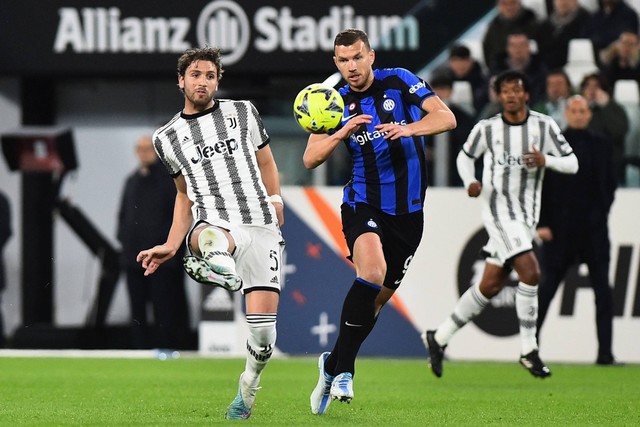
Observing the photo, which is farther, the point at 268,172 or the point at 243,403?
the point at 268,172

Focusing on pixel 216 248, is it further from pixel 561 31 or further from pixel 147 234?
pixel 561 31

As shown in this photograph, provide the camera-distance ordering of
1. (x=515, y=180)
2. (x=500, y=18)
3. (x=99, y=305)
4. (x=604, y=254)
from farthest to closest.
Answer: (x=99, y=305) < (x=500, y=18) < (x=604, y=254) < (x=515, y=180)

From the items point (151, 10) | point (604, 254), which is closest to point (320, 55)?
point (151, 10)

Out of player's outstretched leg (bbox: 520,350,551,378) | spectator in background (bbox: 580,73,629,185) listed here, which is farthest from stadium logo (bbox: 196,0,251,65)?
player's outstretched leg (bbox: 520,350,551,378)

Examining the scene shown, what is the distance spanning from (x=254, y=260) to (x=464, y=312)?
11.2 ft

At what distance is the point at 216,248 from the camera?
A: 6.62m

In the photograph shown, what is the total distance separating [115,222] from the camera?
1523 cm

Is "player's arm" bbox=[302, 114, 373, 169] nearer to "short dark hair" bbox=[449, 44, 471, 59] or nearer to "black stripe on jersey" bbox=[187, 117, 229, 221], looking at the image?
"black stripe on jersey" bbox=[187, 117, 229, 221]

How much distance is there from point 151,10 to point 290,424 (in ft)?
25.5

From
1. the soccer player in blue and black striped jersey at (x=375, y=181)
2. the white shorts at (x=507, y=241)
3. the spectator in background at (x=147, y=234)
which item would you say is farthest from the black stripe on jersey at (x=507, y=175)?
the spectator in background at (x=147, y=234)

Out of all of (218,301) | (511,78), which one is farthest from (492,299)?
(511,78)

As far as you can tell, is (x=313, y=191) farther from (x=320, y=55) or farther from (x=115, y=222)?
Result: (x=115, y=222)

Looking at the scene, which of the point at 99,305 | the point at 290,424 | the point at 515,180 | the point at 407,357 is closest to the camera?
the point at 290,424

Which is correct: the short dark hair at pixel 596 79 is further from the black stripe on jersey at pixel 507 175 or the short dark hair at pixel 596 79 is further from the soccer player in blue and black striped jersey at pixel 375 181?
the soccer player in blue and black striped jersey at pixel 375 181
